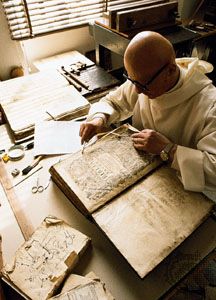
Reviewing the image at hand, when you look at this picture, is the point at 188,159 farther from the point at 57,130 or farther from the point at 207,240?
the point at 57,130

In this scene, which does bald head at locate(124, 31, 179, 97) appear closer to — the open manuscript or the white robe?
the white robe

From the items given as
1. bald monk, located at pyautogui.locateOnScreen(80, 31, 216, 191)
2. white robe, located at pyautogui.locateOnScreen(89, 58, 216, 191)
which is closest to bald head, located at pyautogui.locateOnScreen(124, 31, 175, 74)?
bald monk, located at pyautogui.locateOnScreen(80, 31, 216, 191)

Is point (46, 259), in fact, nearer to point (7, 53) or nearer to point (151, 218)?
point (151, 218)

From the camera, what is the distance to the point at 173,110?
1.26 meters

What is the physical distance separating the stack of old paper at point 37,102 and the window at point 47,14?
443mm

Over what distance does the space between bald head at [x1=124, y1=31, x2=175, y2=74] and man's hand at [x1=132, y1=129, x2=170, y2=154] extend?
1.00 feet

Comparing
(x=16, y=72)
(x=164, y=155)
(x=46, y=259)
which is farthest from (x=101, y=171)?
(x=16, y=72)

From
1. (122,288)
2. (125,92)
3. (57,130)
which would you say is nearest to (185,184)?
(122,288)

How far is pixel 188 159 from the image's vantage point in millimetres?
1060

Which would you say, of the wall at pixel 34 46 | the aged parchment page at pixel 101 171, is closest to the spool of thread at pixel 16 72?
the wall at pixel 34 46

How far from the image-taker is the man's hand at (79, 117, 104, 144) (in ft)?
4.41

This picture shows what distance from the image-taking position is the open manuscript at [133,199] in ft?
2.86

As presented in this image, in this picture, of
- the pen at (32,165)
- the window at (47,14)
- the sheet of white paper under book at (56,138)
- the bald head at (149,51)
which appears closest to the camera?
the bald head at (149,51)

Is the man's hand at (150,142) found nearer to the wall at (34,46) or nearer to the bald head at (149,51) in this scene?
the bald head at (149,51)
